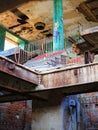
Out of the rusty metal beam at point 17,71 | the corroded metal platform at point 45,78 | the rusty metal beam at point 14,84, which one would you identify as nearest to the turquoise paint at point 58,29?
the corroded metal platform at point 45,78

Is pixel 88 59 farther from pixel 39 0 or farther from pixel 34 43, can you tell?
pixel 34 43

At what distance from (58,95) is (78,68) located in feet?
5.47

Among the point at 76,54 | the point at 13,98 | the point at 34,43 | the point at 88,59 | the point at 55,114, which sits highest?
the point at 34,43

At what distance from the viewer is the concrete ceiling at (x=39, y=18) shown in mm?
15102

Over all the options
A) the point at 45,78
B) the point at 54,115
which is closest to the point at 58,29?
the point at 45,78

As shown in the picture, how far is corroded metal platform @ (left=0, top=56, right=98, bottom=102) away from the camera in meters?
6.24

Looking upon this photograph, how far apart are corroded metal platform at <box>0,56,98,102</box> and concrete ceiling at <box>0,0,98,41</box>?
26.6 ft

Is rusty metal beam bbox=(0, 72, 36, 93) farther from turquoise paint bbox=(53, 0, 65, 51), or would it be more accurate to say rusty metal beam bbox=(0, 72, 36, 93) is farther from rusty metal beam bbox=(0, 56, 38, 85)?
turquoise paint bbox=(53, 0, 65, 51)

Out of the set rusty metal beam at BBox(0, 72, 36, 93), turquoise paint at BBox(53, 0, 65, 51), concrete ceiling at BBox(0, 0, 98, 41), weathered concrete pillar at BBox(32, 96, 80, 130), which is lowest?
weathered concrete pillar at BBox(32, 96, 80, 130)

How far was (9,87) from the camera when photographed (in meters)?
6.75

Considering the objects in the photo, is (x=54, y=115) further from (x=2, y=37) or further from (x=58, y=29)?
(x=2, y=37)

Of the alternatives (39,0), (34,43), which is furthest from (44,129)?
(34,43)

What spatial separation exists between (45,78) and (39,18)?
10.3 meters

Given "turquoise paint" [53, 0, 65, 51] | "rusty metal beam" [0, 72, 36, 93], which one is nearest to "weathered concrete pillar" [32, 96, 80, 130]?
"rusty metal beam" [0, 72, 36, 93]
